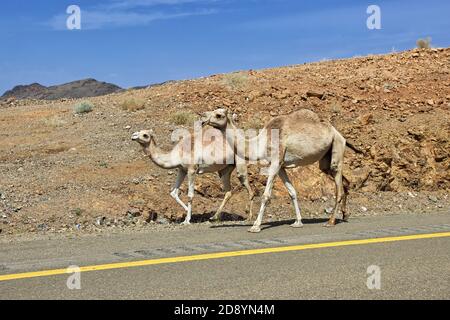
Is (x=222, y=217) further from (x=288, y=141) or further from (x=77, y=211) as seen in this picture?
(x=288, y=141)

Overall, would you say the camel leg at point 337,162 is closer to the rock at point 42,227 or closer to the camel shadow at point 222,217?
the camel shadow at point 222,217

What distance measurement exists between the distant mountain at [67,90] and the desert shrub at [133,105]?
4692 centimetres

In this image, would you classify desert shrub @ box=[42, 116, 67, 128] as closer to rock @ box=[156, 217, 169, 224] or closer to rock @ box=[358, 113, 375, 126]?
rock @ box=[156, 217, 169, 224]

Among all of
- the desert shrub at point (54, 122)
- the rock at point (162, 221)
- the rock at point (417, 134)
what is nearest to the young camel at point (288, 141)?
the rock at point (162, 221)

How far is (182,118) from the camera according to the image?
2080 cm

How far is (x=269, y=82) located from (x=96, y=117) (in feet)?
22.9

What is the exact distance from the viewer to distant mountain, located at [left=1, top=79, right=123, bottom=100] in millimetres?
70037

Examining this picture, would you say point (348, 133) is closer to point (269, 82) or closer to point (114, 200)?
point (269, 82)

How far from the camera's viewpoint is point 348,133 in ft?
65.4

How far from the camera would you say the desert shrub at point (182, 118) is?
67.6ft

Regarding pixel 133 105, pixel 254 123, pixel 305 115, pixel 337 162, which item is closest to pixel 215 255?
pixel 305 115
